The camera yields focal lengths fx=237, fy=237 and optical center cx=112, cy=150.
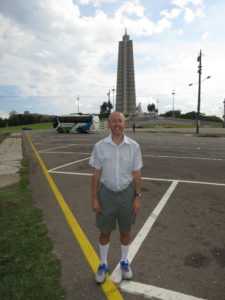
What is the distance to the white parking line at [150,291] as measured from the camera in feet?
8.46

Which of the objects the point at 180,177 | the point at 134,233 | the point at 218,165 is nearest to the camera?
the point at 134,233

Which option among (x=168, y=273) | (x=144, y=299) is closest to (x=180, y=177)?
(x=168, y=273)

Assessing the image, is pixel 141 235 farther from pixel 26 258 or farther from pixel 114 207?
pixel 26 258

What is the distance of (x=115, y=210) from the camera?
9.39ft

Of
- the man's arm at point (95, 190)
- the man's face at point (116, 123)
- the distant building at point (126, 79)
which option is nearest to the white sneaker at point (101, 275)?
the man's arm at point (95, 190)

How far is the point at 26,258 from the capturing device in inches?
128

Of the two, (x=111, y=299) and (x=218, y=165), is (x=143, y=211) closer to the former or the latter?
(x=111, y=299)

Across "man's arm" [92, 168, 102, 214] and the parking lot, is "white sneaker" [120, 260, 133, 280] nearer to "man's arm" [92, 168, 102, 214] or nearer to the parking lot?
the parking lot

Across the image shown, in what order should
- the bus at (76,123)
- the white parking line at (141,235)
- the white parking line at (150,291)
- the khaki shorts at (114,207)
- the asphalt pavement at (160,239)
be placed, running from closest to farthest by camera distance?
1. the white parking line at (150,291)
2. the asphalt pavement at (160,239)
3. the khaki shorts at (114,207)
4. the white parking line at (141,235)
5. the bus at (76,123)

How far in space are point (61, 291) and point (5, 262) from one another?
1029mm

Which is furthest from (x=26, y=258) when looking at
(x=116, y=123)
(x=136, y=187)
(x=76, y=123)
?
(x=76, y=123)

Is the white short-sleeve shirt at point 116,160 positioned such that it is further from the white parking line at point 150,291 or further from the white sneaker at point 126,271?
the white parking line at point 150,291

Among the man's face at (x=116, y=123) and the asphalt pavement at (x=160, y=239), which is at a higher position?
the man's face at (x=116, y=123)

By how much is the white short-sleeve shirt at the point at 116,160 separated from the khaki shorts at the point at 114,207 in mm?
74
